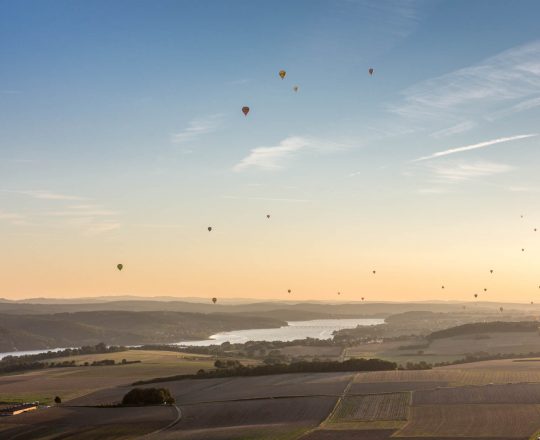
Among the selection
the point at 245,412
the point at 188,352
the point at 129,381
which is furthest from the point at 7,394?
the point at 188,352

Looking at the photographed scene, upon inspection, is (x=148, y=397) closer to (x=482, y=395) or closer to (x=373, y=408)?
(x=373, y=408)

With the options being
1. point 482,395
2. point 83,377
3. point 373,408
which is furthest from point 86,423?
point 83,377

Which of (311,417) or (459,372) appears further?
(459,372)

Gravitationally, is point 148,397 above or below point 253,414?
above

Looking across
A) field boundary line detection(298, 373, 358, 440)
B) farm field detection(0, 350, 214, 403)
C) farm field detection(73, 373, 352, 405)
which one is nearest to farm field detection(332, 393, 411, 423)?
field boundary line detection(298, 373, 358, 440)

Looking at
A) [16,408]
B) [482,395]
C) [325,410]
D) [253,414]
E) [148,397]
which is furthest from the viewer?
[148,397]

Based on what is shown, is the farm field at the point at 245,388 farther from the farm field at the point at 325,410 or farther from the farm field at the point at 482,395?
the farm field at the point at 482,395

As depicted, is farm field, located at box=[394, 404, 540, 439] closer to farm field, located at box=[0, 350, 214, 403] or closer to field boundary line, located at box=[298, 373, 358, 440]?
field boundary line, located at box=[298, 373, 358, 440]

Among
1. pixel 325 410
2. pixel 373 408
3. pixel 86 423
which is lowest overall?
A: pixel 373 408

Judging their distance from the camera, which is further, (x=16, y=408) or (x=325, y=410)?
(x=16, y=408)

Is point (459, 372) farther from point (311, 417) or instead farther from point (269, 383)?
point (311, 417)

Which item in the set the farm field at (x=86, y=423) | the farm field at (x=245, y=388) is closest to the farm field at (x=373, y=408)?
the farm field at (x=245, y=388)
